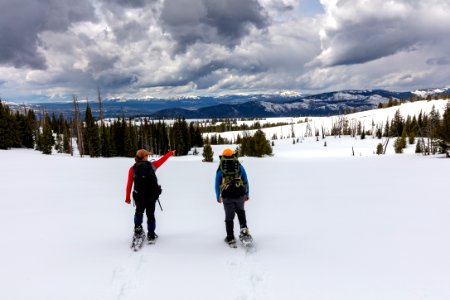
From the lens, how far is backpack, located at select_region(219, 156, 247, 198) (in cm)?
746

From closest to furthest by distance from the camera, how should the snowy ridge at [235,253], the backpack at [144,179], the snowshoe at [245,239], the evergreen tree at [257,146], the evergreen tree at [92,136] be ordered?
the snowy ridge at [235,253]
the snowshoe at [245,239]
the backpack at [144,179]
the evergreen tree at [92,136]
the evergreen tree at [257,146]

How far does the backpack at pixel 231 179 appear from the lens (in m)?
7.46

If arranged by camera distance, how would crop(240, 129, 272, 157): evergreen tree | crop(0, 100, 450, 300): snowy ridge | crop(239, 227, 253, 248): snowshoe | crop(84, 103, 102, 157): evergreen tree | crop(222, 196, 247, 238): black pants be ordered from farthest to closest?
crop(240, 129, 272, 157): evergreen tree, crop(84, 103, 102, 157): evergreen tree, crop(222, 196, 247, 238): black pants, crop(239, 227, 253, 248): snowshoe, crop(0, 100, 450, 300): snowy ridge

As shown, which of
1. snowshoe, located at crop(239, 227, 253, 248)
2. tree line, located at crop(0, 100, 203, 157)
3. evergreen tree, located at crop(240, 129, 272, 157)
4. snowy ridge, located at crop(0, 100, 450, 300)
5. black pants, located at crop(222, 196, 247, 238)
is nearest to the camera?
snowy ridge, located at crop(0, 100, 450, 300)

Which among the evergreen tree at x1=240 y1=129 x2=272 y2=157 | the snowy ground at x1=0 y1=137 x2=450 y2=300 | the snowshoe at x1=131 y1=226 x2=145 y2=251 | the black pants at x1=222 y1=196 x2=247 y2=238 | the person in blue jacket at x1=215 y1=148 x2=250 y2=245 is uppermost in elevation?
the person in blue jacket at x1=215 y1=148 x2=250 y2=245

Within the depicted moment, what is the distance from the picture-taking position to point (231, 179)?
24.6 ft

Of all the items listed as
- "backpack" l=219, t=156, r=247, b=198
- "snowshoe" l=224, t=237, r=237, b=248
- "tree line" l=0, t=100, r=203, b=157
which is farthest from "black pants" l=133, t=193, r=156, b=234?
"tree line" l=0, t=100, r=203, b=157

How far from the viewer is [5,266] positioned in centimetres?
665

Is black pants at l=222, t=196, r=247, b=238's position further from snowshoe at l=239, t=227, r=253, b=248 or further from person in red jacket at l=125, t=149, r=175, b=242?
person in red jacket at l=125, t=149, r=175, b=242

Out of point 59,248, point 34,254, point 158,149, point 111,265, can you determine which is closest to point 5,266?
point 34,254

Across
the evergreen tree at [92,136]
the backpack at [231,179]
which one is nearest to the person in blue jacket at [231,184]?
the backpack at [231,179]

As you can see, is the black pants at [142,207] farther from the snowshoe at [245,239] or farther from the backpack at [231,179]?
the snowshoe at [245,239]

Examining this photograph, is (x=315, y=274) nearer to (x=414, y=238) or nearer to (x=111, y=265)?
(x=414, y=238)

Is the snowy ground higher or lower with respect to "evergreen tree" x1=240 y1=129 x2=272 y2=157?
higher
